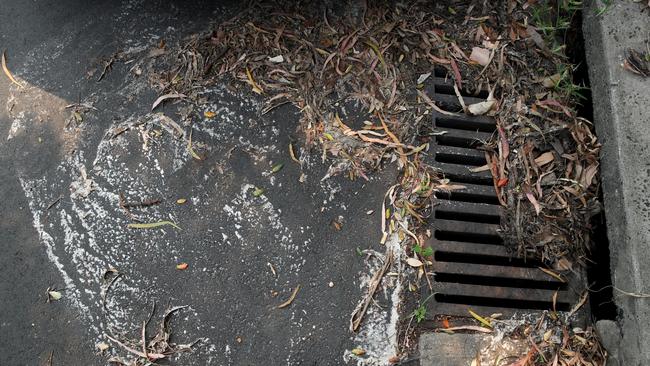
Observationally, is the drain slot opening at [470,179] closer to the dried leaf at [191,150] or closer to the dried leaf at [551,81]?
the dried leaf at [551,81]

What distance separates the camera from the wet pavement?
9.04 ft

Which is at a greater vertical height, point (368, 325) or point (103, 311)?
point (103, 311)

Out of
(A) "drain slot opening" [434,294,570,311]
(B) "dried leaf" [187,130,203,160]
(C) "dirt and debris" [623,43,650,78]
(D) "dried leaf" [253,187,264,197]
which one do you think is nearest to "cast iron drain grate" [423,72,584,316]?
(A) "drain slot opening" [434,294,570,311]

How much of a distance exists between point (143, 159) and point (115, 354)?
0.92 m

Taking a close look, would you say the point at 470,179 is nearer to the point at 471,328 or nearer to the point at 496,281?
the point at 496,281

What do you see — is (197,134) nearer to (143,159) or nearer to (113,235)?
(143,159)

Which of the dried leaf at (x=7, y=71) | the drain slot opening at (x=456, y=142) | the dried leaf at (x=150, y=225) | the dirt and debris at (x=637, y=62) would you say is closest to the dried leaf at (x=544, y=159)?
the drain slot opening at (x=456, y=142)

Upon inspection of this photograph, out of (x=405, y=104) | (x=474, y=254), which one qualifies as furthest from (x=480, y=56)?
(x=474, y=254)

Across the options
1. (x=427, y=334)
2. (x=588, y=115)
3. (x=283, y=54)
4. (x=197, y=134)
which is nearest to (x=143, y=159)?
(x=197, y=134)

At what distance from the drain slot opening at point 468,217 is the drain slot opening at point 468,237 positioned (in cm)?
7

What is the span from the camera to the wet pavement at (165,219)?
2.75 metres

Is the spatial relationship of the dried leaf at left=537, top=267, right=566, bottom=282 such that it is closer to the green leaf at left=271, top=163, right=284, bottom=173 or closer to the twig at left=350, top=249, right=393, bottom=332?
the twig at left=350, top=249, right=393, bottom=332

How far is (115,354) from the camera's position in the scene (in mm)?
2727

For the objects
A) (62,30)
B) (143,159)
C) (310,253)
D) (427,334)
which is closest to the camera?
(427,334)
